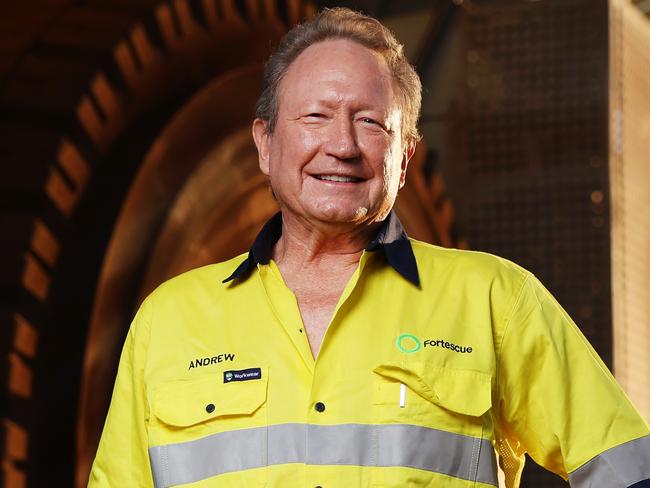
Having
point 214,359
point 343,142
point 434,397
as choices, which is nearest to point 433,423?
point 434,397

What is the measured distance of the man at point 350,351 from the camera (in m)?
2.33

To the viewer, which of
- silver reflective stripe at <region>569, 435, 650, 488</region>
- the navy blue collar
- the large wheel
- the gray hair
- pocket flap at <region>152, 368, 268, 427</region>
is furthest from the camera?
the large wheel

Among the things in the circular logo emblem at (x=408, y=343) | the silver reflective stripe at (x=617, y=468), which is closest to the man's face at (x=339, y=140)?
the circular logo emblem at (x=408, y=343)

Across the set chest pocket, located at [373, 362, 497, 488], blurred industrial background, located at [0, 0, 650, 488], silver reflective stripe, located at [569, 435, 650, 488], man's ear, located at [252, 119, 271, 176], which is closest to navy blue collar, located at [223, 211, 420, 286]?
man's ear, located at [252, 119, 271, 176]

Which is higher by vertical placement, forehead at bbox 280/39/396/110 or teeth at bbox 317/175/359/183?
forehead at bbox 280/39/396/110

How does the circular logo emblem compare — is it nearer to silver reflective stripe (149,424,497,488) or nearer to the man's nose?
silver reflective stripe (149,424,497,488)

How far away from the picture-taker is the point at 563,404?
7.69 feet

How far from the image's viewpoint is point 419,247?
2.58 metres

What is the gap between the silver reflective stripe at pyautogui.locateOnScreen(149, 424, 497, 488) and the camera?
2.30 meters

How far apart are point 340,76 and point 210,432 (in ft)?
2.24

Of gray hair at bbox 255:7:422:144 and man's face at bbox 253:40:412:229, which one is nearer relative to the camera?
man's face at bbox 253:40:412:229

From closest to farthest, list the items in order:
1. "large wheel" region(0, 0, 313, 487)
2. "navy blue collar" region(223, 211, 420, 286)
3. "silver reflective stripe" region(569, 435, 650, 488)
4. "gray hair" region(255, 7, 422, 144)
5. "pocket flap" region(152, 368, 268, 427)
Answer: "silver reflective stripe" region(569, 435, 650, 488)
"pocket flap" region(152, 368, 268, 427)
"navy blue collar" region(223, 211, 420, 286)
"gray hair" region(255, 7, 422, 144)
"large wheel" region(0, 0, 313, 487)

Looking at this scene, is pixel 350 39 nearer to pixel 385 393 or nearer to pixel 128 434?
pixel 385 393

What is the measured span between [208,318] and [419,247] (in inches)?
16.2
